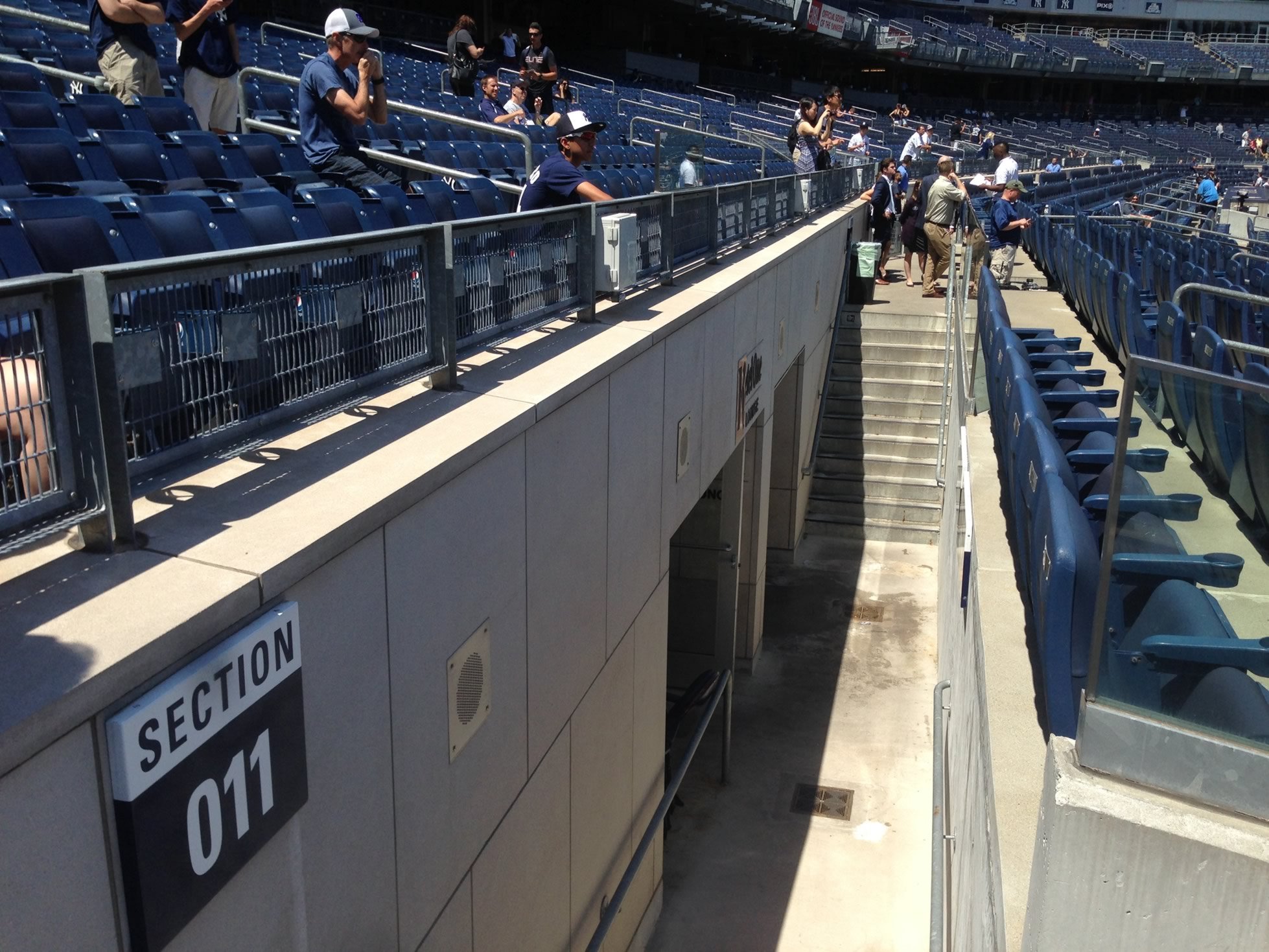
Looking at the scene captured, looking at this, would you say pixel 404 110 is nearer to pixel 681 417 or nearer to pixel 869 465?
pixel 681 417

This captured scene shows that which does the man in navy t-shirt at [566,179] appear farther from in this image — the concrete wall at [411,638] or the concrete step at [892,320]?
the concrete step at [892,320]

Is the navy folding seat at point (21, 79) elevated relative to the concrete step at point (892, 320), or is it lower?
elevated

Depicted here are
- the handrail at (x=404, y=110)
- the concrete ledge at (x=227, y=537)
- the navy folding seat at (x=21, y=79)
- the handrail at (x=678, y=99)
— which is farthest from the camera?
the handrail at (x=678, y=99)

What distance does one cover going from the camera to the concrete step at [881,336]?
15078 millimetres

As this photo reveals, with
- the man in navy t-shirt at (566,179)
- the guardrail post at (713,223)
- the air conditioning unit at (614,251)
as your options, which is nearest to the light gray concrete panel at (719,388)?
Answer: the guardrail post at (713,223)

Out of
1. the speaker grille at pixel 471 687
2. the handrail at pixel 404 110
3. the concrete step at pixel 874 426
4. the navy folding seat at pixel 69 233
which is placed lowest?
the concrete step at pixel 874 426

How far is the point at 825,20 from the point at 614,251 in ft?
128

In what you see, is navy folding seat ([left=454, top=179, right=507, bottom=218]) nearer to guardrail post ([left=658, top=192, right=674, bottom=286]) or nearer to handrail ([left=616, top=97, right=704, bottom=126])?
guardrail post ([left=658, top=192, right=674, bottom=286])

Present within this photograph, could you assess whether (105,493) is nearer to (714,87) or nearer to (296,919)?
(296,919)

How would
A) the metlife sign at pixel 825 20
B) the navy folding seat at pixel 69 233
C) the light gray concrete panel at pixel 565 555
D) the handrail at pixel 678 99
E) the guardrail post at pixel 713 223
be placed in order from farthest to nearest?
the metlife sign at pixel 825 20 → the handrail at pixel 678 99 → the guardrail post at pixel 713 223 → the light gray concrete panel at pixel 565 555 → the navy folding seat at pixel 69 233

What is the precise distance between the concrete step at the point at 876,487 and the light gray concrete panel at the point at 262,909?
39.4 ft

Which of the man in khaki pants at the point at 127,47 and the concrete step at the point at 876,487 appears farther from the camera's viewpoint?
the concrete step at the point at 876,487

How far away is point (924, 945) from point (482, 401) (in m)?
5.05

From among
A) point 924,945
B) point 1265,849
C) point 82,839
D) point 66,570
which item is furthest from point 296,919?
point 924,945
